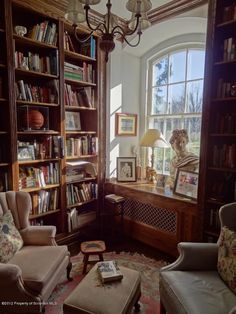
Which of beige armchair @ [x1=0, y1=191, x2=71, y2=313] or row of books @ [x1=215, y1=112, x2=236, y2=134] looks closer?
beige armchair @ [x1=0, y1=191, x2=71, y2=313]

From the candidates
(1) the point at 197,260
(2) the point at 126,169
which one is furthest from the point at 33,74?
(1) the point at 197,260

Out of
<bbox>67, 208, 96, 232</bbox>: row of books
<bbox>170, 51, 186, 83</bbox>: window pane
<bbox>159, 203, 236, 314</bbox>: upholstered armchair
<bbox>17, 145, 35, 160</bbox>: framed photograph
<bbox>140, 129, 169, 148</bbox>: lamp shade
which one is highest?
<bbox>170, 51, 186, 83</bbox>: window pane

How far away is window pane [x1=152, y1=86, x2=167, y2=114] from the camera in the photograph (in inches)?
138

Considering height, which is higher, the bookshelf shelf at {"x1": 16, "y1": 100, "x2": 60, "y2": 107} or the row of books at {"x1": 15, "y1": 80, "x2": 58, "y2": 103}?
the row of books at {"x1": 15, "y1": 80, "x2": 58, "y2": 103}

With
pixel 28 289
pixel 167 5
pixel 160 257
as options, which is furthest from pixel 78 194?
pixel 167 5

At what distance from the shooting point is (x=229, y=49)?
2.15 m

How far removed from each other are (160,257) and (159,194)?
74 cm

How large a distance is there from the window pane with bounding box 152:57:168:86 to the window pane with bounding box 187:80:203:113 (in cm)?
45

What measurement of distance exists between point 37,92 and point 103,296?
217 cm

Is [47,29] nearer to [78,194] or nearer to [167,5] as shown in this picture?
[167,5]

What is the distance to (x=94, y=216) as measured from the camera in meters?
3.37

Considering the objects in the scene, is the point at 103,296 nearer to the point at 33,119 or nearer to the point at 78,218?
the point at 78,218

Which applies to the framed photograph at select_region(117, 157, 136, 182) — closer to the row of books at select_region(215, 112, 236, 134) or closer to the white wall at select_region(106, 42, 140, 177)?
the white wall at select_region(106, 42, 140, 177)

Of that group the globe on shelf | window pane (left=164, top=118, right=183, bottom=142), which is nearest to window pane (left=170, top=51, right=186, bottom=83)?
window pane (left=164, top=118, right=183, bottom=142)
